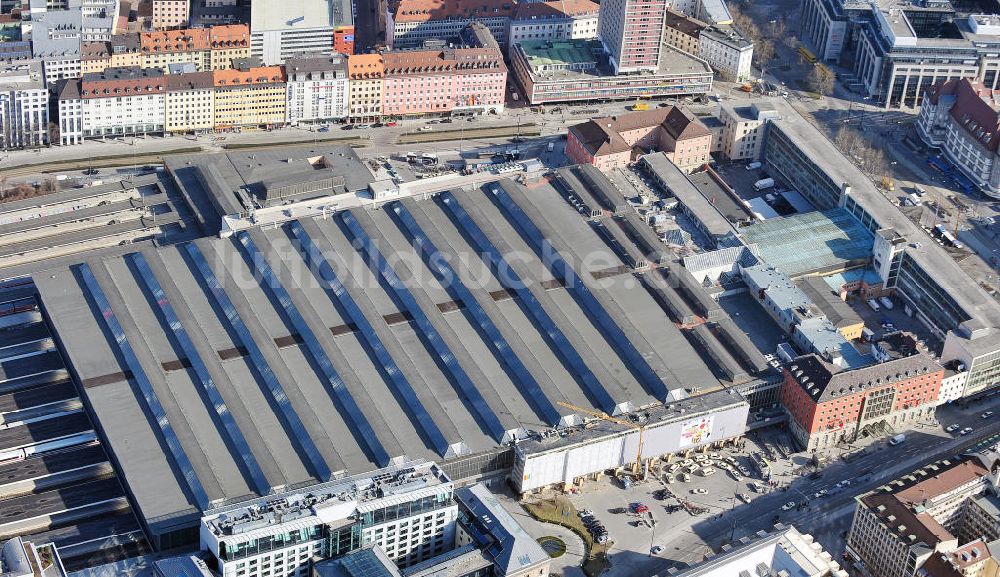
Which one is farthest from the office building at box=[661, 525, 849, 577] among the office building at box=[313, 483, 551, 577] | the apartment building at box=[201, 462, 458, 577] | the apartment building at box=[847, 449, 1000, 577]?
the apartment building at box=[201, 462, 458, 577]

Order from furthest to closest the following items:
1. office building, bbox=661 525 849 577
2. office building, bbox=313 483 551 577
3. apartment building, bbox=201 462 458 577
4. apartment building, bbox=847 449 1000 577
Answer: apartment building, bbox=847 449 1000 577, office building, bbox=661 525 849 577, office building, bbox=313 483 551 577, apartment building, bbox=201 462 458 577

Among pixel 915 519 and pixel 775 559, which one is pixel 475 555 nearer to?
pixel 775 559

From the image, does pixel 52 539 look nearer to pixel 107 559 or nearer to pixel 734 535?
pixel 107 559

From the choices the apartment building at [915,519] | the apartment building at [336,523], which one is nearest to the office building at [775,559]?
the apartment building at [915,519]

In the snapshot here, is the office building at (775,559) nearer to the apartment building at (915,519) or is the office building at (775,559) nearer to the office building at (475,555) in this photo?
the apartment building at (915,519)

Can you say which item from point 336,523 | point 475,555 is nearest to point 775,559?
point 475,555

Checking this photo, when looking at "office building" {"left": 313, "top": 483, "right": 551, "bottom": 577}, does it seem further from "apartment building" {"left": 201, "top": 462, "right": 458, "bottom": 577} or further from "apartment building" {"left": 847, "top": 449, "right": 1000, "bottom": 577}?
"apartment building" {"left": 847, "top": 449, "right": 1000, "bottom": 577}
